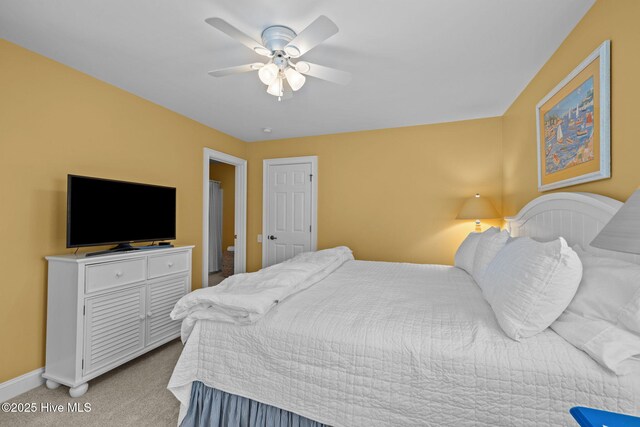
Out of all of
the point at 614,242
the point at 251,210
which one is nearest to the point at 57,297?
the point at 251,210

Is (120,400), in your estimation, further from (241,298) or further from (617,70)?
(617,70)

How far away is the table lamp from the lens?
9.87ft

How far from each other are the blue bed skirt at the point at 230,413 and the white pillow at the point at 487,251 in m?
1.42

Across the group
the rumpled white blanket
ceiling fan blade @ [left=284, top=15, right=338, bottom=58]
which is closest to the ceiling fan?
ceiling fan blade @ [left=284, top=15, right=338, bottom=58]

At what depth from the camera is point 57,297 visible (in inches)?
78.5

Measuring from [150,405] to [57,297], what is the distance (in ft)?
3.35

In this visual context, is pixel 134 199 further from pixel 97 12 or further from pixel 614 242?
pixel 614 242

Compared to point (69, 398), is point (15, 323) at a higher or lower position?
higher

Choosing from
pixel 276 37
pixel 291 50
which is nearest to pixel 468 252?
pixel 291 50

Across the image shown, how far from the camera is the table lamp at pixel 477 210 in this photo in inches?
118

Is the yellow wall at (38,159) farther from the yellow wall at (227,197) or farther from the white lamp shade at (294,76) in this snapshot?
the yellow wall at (227,197)

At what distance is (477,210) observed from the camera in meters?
3.04

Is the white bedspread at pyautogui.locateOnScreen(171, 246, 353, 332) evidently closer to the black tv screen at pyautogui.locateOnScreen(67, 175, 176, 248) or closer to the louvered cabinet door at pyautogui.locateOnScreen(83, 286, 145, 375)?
the louvered cabinet door at pyautogui.locateOnScreen(83, 286, 145, 375)

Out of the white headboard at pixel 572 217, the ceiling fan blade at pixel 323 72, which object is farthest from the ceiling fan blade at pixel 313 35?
the white headboard at pixel 572 217
